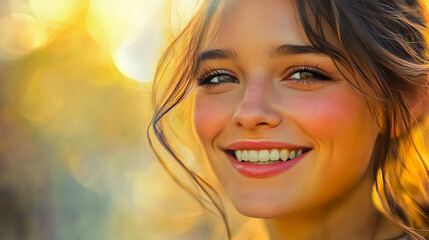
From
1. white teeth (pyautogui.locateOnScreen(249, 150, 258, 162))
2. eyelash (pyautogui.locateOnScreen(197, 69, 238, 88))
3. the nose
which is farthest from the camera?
eyelash (pyautogui.locateOnScreen(197, 69, 238, 88))

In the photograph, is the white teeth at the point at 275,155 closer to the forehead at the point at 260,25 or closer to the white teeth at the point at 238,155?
the white teeth at the point at 238,155

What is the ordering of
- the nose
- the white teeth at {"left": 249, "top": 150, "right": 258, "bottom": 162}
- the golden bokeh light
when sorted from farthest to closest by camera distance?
the golden bokeh light < the white teeth at {"left": 249, "top": 150, "right": 258, "bottom": 162} < the nose

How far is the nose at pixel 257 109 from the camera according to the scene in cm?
147

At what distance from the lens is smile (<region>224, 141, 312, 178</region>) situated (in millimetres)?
1531

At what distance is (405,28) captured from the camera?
160cm

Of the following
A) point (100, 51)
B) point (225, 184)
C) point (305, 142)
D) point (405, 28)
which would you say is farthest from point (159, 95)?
point (100, 51)

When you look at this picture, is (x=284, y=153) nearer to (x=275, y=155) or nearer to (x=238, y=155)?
(x=275, y=155)

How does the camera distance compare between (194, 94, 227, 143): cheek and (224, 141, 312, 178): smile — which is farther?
(194, 94, 227, 143): cheek

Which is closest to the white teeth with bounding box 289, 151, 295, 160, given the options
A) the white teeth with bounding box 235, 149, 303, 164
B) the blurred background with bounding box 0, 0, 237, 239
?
the white teeth with bounding box 235, 149, 303, 164

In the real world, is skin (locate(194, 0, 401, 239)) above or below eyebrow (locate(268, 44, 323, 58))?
below

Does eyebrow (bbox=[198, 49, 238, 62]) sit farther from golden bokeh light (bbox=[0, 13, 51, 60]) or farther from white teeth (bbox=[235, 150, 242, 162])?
golden bokeh light (bbox=[0, 13, 51, 60])

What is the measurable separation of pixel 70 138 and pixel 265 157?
298cm

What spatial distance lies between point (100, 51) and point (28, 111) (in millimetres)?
702

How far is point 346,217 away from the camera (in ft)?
5.42
